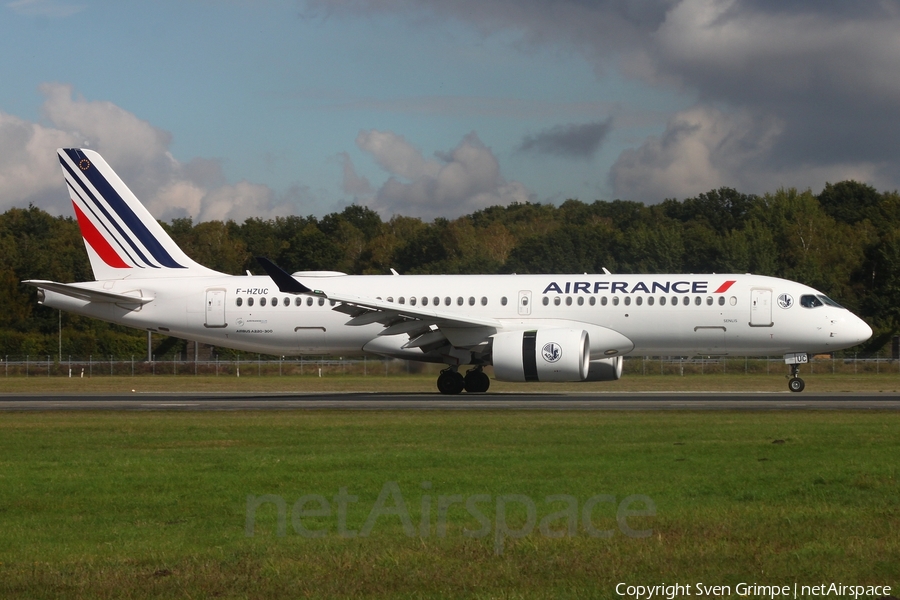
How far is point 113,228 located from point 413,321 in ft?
37.9

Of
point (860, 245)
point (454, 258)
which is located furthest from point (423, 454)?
point (454, 258)

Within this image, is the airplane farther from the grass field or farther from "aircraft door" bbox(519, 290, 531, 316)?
the grass field

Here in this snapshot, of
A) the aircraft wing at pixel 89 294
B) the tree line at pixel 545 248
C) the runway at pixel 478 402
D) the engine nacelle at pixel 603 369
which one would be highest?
the tree line at pixel 545 248

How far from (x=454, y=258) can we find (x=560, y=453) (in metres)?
89.7

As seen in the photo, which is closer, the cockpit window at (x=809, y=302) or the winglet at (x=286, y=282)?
the winglet at (x=286, y=282)

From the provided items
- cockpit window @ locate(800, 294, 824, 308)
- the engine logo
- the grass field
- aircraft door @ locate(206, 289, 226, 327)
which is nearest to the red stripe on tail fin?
cockpit window @ locate(800, 294, 824, 308)

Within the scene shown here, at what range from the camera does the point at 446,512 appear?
34.7ft

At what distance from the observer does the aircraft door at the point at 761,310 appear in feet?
106

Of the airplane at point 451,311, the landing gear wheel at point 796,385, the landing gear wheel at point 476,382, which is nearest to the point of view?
the airplane at point 451,311

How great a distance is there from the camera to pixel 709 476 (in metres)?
12.9

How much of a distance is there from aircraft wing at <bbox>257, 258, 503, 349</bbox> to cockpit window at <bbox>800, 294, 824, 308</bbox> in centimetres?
925

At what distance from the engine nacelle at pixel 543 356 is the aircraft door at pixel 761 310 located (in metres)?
5.47

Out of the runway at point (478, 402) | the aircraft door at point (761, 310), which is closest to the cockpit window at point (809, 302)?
the aircraft door at point (761, 310)

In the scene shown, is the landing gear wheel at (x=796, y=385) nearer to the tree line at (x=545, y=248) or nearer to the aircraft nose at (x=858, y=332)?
the aircraft nose at (x=858, y=332)
